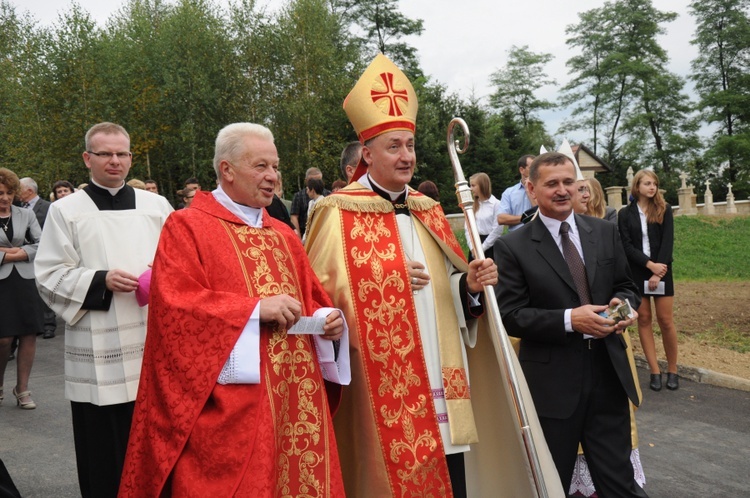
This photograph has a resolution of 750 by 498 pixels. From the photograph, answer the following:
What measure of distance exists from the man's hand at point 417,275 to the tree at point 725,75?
152ft

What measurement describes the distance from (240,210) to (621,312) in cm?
182

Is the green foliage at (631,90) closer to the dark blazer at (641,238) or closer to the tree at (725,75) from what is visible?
the tree at (725,75)

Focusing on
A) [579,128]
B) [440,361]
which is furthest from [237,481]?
[579,128]

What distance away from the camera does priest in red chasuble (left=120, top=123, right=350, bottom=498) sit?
2811 millimetres

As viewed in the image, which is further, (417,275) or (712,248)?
(712,248)

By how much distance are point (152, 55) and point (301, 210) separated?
93.7ft

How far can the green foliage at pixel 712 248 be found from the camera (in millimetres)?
17719

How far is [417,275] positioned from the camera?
3.66 m

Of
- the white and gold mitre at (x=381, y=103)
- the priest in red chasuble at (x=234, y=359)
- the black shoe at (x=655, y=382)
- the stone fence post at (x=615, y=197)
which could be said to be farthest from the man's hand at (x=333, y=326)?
the stone fence post at (x=615, y=197)

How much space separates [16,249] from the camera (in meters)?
6.88

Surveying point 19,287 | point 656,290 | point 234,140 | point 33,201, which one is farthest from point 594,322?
point 33,201

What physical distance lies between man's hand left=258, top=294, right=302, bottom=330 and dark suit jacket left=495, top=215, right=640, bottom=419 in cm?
125

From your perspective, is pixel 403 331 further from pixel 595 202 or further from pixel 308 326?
pixel 595 202

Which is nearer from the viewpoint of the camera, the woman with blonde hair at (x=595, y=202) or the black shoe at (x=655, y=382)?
the woman with blonde hair at (x=595, y=202)
